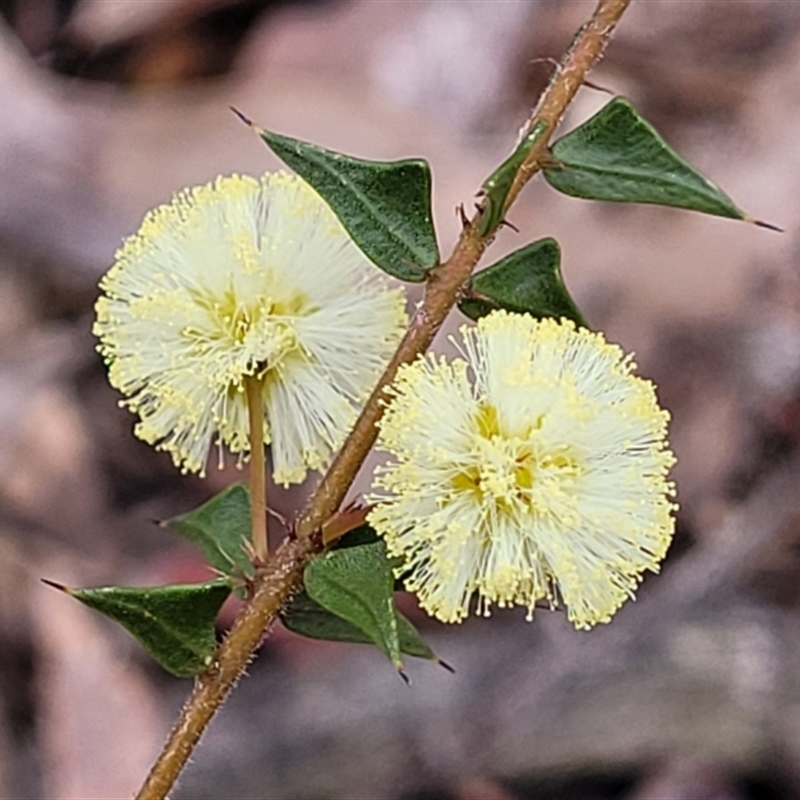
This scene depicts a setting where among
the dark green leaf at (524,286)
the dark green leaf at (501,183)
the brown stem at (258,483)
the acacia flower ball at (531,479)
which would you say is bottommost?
the brown stem at (258,483)

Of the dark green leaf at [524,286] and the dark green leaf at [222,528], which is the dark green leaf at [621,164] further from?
the dark green leaf at [222,528]

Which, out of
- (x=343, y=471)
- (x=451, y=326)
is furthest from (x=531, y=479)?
(x=451, y=326)

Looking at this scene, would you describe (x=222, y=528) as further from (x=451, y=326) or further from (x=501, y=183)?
(x=451, y=326)

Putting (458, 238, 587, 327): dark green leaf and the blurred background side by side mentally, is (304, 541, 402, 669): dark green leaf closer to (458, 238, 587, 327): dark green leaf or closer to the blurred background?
(458, 238, 587, 327): dark green leaf

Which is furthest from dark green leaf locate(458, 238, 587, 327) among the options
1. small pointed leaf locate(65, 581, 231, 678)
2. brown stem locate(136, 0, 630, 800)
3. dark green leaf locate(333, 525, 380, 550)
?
small pointed leaf locate(65, 581, 231, 678)

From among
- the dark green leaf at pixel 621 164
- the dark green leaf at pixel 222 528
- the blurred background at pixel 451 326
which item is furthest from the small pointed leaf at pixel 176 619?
the blurred background at pixel 451 326
